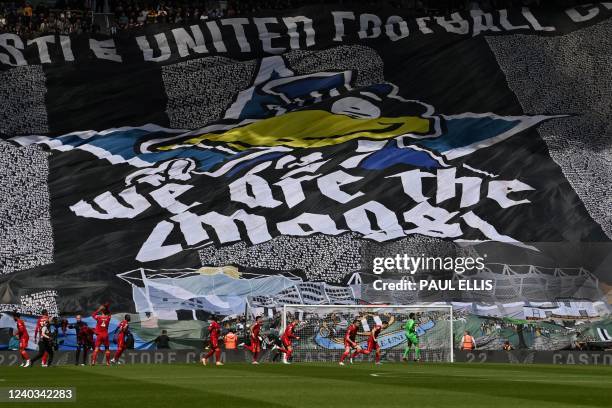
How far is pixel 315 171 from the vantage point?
156 feet

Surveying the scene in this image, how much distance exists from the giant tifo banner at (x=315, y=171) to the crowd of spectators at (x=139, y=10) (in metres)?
1.83

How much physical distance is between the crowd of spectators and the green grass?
104 feet

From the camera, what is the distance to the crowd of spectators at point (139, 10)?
54.8m

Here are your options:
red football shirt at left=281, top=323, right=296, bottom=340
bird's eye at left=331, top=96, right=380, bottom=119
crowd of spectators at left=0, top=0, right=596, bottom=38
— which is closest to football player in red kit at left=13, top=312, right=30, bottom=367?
red football shirt at left=281, top=323, right=296, bottom=340

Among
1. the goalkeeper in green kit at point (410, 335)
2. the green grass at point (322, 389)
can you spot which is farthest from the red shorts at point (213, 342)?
the green grass at point (322, 389)

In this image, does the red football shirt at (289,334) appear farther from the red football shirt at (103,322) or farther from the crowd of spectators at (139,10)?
the crowd of spectators at (139,10)

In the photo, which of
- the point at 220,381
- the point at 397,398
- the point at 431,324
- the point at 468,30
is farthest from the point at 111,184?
the point at 397,398

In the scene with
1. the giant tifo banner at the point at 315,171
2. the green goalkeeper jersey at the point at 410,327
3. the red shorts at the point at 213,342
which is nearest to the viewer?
the red shorts at the point at 213,342

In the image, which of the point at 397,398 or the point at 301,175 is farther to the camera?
the point at 301,175

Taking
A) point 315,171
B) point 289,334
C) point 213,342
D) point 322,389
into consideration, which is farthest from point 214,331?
point 322,389

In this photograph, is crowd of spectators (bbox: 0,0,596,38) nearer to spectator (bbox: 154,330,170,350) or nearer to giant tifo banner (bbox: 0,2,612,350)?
giant tifo banner (bbox: 0,2,612,350)

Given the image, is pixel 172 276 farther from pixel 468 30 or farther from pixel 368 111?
pixel 468 30

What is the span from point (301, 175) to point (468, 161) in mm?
7114

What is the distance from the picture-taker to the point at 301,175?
155ft
